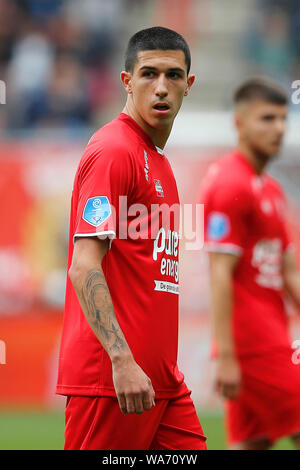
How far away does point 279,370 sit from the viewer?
5.61 m

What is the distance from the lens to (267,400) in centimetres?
562

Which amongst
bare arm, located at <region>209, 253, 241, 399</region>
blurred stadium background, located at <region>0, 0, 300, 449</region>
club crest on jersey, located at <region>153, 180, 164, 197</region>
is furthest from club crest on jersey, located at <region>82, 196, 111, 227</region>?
blurred stadium background, located at <region>0, 0, 300, 449</region>

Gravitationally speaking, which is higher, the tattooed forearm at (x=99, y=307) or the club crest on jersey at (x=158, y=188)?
the club crest on jersey at (x=158, y=188)

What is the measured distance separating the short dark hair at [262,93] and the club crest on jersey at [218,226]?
3.52 ft

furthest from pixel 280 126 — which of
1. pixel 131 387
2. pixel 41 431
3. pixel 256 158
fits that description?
pixel 41 431

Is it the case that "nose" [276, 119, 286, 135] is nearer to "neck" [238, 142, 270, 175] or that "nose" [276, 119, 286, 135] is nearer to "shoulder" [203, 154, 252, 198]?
"neck" [238, 142, 270, 175]

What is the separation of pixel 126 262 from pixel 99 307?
0.36 metres

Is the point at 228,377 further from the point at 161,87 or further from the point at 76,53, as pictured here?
the point at 76,53

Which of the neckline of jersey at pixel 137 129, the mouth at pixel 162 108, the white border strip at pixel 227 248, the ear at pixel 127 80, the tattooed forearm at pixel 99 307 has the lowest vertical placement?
the tattooed forearm at pixel 99 307

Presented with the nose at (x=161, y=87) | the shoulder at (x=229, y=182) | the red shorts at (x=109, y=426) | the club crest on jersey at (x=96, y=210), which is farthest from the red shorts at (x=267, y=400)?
the club crest on jersey at (x=96, y=210)

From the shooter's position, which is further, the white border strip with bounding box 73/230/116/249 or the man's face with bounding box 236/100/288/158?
the man's face with bounding box 236/100/288/158

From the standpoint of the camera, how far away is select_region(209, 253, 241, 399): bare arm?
18.3ft

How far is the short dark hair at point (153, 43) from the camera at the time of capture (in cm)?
390

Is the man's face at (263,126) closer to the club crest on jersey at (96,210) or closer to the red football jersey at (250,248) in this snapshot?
the red football jersey at (250,248)
